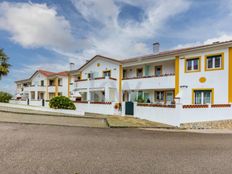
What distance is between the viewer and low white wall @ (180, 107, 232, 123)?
42.5ft

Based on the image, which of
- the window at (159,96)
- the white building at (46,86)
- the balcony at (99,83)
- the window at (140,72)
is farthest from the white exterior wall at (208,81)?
the white building at (46,86)

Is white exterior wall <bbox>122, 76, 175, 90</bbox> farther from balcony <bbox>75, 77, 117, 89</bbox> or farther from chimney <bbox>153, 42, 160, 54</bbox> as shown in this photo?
chimney <bbox>153, 42, 160, 54</bbox>

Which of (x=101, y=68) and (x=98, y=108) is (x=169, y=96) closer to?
(x=98, y=108)

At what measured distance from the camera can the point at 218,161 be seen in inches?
202

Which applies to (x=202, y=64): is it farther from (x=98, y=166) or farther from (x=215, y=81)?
(x=98, y=166)

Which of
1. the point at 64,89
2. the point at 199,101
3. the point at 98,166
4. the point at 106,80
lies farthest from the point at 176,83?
the point at 64,89

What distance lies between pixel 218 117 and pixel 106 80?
43.1ft

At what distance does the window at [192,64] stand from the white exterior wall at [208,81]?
0.33 meters

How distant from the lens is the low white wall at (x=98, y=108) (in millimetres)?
18469

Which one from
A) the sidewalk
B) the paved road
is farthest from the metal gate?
the paved road

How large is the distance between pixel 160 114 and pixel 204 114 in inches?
142

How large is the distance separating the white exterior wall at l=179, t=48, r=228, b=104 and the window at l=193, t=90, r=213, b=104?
1.55 ft

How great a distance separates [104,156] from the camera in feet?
17.2

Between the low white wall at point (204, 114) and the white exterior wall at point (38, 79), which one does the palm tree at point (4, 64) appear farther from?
the low white wall at point (204, 114)
